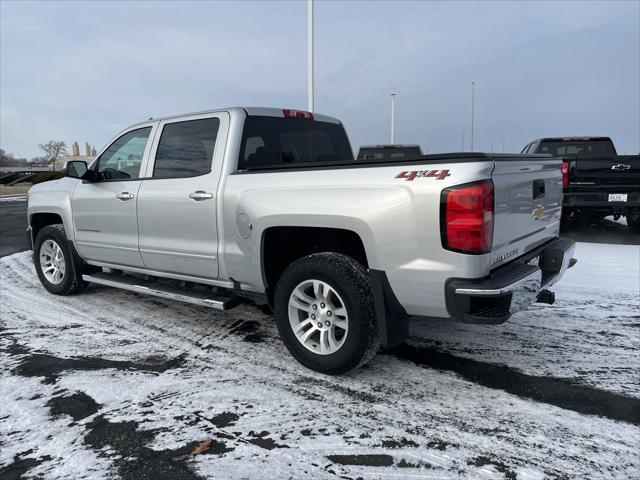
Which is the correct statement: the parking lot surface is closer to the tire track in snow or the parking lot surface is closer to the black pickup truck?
the tire track in snow

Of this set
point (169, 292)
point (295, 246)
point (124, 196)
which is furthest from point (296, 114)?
point (169, 292)

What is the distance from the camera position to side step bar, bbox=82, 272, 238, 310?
4.08 m

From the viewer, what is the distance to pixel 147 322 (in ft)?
16.0

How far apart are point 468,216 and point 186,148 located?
2.70m

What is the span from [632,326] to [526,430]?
243 centimetres

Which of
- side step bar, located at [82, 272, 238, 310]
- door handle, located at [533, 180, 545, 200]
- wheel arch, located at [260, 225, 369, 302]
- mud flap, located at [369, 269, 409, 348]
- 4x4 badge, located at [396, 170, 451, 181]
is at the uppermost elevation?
4x4 badge, located at [396, 170, 451, 181]

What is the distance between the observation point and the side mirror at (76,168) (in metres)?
5.26

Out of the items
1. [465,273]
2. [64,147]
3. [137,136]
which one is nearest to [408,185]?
[465,273]

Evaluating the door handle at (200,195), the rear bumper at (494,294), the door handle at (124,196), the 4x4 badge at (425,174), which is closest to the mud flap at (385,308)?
the rear bumper at (494,294)

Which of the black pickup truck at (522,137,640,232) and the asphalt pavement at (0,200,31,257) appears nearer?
the black pickup truck at (522,137,640,232)

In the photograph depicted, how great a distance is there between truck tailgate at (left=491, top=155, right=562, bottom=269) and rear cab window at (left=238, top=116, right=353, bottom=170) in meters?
1.56

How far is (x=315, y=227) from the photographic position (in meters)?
3.55

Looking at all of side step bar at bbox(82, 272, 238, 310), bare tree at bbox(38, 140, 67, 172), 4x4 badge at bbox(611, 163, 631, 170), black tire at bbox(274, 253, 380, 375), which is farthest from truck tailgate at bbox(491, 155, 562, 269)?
bare tree at bbox(38, 140, 67, 172)

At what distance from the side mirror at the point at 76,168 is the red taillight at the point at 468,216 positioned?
4093mm
